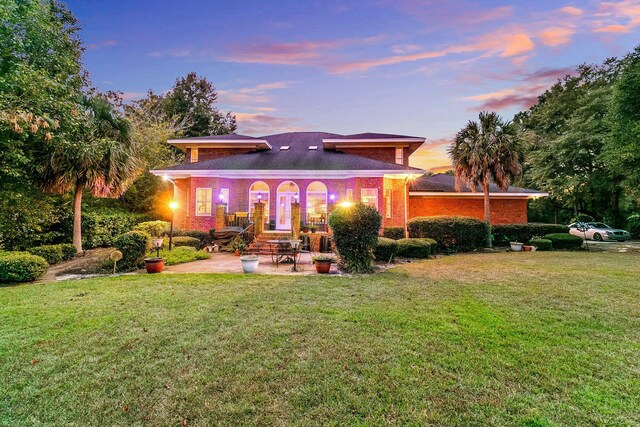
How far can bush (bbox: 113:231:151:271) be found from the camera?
9.45 metres

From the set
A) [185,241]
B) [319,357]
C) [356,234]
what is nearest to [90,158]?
[185,241]

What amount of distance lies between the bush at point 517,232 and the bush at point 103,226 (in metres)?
21.7

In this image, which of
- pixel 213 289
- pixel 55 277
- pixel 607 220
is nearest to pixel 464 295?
pixel 213 289

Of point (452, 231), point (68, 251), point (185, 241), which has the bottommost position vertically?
point (68, 251)

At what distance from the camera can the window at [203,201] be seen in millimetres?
16641

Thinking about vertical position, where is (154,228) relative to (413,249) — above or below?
above

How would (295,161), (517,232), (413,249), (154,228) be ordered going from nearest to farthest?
(413,249) < (154,228) < (517,232) < (295,161)

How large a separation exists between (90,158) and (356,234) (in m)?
11.1

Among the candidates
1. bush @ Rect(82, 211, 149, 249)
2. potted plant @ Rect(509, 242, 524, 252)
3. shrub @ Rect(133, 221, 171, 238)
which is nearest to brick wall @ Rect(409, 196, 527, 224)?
potted plant @ Rect(509, 242, 524, 252)

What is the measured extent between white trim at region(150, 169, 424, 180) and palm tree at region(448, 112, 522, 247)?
3254mm

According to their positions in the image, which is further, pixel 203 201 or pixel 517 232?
pixel 517 232

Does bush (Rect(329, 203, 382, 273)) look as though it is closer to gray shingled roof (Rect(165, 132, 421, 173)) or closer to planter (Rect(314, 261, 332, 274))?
planter (Rect(314, 261, 332, 274))

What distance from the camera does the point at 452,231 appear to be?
1502cm

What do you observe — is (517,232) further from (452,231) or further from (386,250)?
(386,250)
